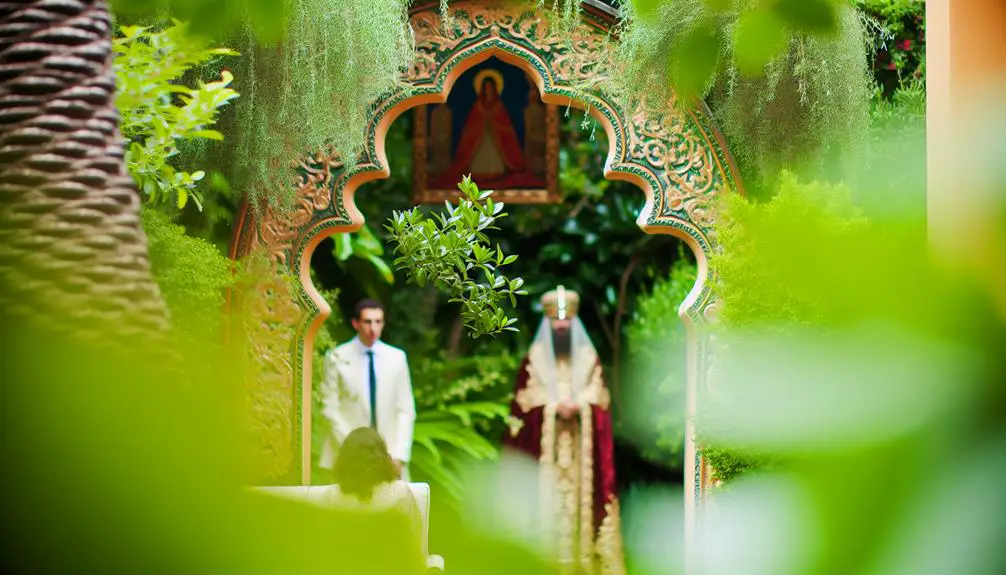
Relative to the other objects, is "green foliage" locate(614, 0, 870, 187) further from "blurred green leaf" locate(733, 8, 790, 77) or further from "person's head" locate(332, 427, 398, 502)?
"person's head" locate(332, 427, 398, 502)

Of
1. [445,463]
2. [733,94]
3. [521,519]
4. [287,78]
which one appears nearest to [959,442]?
[521,519]

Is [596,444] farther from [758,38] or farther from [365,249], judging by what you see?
[758,38]

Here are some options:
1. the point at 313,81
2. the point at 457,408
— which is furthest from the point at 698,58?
the point at 457,408

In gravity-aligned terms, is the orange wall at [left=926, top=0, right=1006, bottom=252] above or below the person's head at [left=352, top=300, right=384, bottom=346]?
above

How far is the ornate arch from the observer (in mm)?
4844

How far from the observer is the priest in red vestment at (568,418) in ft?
20.9

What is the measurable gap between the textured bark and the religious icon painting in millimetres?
6107

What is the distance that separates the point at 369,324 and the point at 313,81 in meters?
1.89

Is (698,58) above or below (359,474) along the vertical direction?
above

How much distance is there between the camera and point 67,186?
0.44m

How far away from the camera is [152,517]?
0.22 meters

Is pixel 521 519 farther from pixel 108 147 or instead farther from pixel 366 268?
pixel 366 268

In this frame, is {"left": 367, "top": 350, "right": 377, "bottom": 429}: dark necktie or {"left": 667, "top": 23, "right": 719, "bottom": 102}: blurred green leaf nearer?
{"left": 667, "top": 23, "right": 719, "bottom": 102}: blurred green leaf

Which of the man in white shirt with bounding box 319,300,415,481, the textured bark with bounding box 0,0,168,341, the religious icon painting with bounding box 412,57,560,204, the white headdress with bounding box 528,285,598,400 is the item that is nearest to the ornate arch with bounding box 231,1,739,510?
the man in white shirt with bounding box 319,300,415,481
